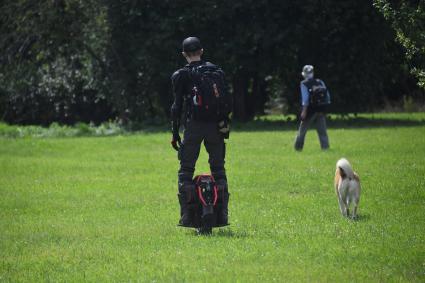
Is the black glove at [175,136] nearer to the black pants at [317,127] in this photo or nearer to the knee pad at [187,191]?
the knee pad at [187,191]

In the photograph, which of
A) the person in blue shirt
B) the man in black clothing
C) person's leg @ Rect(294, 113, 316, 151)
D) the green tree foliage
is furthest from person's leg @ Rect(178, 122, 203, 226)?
person's leg @ Rect(294, 113, 316, 151)

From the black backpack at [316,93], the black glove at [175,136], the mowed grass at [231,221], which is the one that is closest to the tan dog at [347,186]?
the mowed grass at [231,221]

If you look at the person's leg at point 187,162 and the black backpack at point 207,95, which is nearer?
the black backpack at point 207,95

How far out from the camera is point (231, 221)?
1115 cm

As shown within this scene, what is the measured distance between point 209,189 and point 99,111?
31509 millimetres

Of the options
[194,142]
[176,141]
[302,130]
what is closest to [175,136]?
[176,141]

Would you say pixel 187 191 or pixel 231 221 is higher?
pixel 187 191

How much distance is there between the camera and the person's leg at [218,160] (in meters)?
9.85

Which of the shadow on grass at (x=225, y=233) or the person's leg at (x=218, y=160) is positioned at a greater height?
the person's leg at (x=218, y=160)

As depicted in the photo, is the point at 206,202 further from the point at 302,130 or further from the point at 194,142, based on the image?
the point at 302,130

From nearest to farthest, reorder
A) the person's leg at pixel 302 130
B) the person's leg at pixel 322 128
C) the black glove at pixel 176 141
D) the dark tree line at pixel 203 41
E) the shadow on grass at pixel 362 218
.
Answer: the black glove at pixel 176 141 < the shadow on grass at pixel 362 218 < the person's leg at pixel 302 130 < the person's leg at pixel 322 128 < the dark tree line at pixel 203 41

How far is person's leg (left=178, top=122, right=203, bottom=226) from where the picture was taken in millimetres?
9789

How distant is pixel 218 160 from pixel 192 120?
0.59m

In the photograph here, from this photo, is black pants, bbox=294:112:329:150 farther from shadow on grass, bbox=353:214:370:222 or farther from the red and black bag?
the red and black bag
